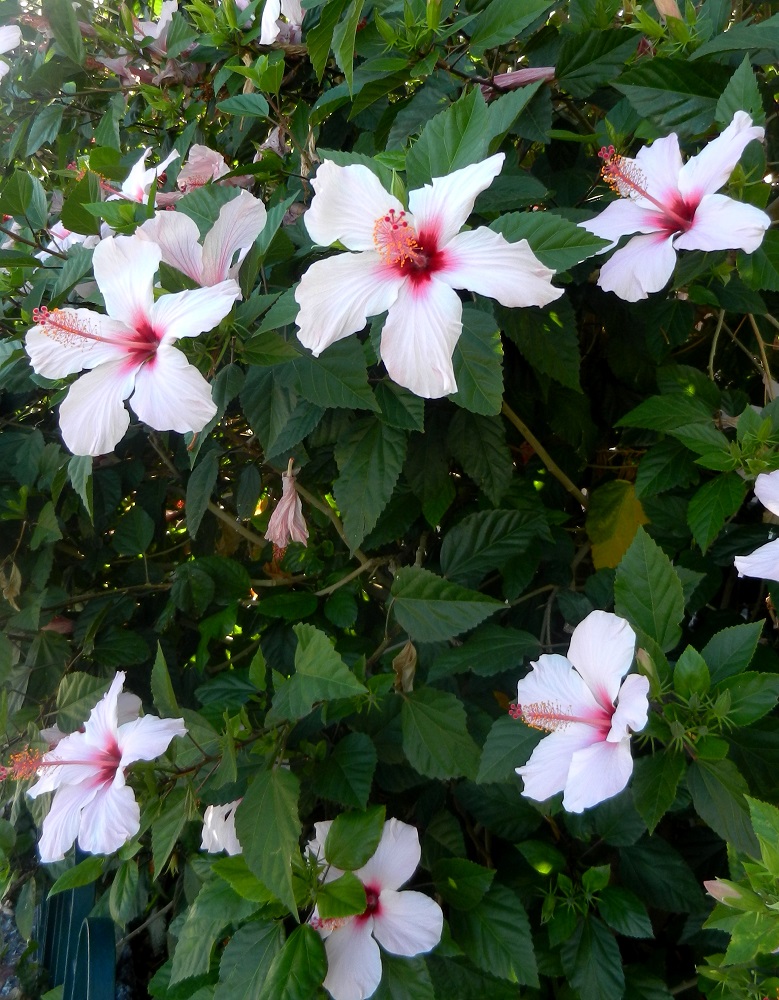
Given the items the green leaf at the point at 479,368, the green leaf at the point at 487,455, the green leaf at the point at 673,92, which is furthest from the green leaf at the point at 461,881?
the green leaf at the point at 673,92

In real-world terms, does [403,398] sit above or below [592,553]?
above

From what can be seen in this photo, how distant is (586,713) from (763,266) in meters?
0.50

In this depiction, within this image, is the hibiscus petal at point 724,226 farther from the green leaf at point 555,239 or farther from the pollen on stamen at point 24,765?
the pollen on stamen at point 24,765

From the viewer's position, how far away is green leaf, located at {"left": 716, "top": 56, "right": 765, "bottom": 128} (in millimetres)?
777

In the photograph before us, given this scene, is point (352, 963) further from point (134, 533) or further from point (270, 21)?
point (270, 21)

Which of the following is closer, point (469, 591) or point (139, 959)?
point (469, 591)

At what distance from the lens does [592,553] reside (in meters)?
1.20

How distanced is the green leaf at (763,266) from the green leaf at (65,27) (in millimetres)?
1175

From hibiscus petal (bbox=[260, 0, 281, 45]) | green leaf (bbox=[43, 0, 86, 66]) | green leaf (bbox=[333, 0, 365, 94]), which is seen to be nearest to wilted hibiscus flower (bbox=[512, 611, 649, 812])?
green leaf (bbox=[333, 0, 365, 94])

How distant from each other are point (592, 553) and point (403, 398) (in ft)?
1.59

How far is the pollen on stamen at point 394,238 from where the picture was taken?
690 mm

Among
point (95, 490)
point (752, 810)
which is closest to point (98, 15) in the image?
point (95, 490)

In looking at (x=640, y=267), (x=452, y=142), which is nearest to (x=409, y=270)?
(x=452, y=142)

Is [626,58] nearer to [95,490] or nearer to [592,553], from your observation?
[592,553]
